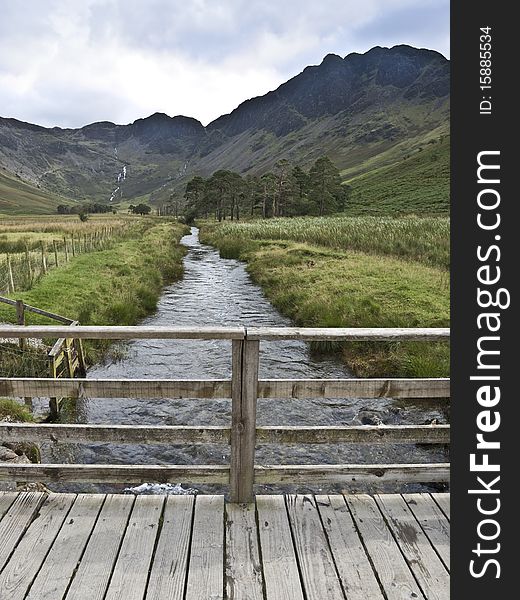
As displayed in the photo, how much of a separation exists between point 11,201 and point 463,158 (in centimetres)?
19451

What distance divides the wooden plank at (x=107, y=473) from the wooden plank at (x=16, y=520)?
21cm

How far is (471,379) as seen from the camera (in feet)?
7.54

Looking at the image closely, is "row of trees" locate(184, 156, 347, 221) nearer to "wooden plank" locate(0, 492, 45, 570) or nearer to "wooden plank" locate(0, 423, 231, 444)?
"wooden plank" locate(0, 423, 231, 444)

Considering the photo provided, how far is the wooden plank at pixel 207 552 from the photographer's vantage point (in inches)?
111

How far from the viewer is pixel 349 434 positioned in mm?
3602

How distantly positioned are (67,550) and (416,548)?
8.33 ft

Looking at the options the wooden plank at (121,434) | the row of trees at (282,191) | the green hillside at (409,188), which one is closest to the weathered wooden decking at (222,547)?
the wooden plank at (121,434)

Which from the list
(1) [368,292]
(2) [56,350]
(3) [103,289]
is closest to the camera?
(2) [56,350]

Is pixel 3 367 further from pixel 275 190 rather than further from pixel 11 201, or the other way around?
pixel 11 201

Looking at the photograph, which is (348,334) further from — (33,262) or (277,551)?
(33,262)

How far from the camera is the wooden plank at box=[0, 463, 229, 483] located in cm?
357

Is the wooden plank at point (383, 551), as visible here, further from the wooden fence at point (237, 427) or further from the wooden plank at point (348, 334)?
the wooden plank at point (348, 334)

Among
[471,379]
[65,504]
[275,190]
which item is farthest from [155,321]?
[275,190]

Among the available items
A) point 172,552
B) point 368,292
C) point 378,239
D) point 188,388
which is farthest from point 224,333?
point 378,239
